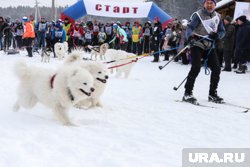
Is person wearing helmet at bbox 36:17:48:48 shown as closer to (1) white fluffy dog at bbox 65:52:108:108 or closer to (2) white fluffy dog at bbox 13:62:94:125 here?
(1) white fluffy dog at bbox 65:52:108:108

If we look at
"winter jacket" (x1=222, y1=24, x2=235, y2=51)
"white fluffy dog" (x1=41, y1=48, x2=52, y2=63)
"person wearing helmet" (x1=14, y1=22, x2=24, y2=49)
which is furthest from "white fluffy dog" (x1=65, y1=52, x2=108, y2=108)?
"person wearing helmet" (x1=14, y1=22, x2=24, y2=49)

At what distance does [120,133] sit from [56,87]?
0.93 meters

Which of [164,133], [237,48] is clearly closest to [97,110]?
[164,133]

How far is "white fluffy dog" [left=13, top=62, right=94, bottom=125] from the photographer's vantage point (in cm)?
380

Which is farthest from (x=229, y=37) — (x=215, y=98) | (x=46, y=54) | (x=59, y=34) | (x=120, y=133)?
(x=120, y=133)

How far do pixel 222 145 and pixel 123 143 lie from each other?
1055 millimetres

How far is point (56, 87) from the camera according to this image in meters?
3.91

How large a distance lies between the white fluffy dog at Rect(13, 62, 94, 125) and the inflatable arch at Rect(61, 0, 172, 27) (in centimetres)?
1295

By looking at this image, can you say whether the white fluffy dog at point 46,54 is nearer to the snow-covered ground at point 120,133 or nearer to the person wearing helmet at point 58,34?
the person wearing helmet at point 58,34

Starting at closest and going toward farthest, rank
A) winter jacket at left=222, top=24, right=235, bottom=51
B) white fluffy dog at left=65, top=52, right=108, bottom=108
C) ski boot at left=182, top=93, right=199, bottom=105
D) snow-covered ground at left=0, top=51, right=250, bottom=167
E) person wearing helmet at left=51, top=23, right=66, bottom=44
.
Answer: snow-covered ground at left=0, top=51, right=250, bottom=167 → white fluffy dog at left=65, top=52, right=108, bottom=108 → ski boot at left=182, top=93, right=199, bottom=105 → winter jacket at left=222, top=24, right=235, bottom=51 → person wearing helmet at left=51, top=23, right=66, bottom=44

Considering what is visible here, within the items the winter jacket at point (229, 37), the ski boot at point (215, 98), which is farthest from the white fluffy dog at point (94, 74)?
the winter jacket at point (229, 37)

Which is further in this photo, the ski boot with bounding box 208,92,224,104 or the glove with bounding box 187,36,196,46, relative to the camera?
the ski boot with bounding box 208,92,224,104

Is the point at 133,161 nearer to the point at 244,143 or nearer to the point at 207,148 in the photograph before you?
the point at 207,148

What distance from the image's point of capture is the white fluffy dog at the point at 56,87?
3805 mm
